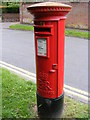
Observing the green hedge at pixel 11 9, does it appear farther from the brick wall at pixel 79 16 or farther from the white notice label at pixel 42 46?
the white notice label at pixel 42 46

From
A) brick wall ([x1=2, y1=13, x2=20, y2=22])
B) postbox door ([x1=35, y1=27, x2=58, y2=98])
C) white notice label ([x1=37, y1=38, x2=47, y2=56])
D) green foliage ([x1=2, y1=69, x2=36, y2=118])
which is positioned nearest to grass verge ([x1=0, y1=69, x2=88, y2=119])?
green foliage ([x1=2, y1=69, x2=36, y2=118])

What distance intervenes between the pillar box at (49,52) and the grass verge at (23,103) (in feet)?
1.00

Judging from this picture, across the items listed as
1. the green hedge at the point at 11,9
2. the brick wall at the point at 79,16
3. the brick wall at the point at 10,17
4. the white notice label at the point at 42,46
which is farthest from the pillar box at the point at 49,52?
the green hedge at the point at 11,9

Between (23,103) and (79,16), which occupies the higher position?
(79,16)

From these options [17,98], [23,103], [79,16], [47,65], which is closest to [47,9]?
[47,65]

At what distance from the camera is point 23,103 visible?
299cm

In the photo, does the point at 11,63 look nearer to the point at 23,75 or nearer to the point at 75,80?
the point at 23,75

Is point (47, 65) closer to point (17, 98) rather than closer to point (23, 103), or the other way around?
point (23, 103)

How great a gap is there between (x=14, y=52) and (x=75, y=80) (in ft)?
11.1

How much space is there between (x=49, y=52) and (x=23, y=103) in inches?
44.2

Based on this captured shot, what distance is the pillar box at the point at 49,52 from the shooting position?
7.17ft

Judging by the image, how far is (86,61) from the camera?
562cm

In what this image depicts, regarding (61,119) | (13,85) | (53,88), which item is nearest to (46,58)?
(53,88)

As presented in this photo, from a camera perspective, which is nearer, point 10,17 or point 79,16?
point 79,16
